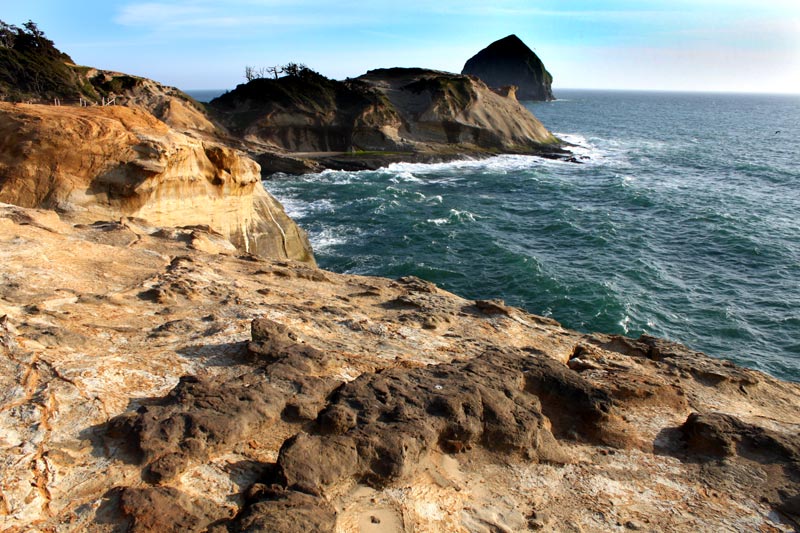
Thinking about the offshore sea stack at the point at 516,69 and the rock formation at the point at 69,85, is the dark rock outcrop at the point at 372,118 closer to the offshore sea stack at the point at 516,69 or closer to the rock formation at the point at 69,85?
the rock formation at the point at 69,85

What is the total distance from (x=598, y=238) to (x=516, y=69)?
6283 inches

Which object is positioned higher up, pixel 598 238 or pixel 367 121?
pixel 367 121

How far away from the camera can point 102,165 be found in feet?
51.4

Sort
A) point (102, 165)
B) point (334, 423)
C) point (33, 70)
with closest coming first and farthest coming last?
point (334, 423) < point (102, 165) < point (33, 70)

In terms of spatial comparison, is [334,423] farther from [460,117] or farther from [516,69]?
[516,69]

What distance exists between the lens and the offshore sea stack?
175 m

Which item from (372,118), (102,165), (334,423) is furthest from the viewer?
(372,118)

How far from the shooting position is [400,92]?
65.3 meters

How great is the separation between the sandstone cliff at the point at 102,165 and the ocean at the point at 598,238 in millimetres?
10140

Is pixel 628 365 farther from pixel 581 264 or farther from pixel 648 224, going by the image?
pixel 648 224

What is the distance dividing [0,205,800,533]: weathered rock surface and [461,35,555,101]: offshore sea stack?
176 m

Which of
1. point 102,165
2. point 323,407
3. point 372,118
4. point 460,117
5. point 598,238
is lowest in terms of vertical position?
point 598,238

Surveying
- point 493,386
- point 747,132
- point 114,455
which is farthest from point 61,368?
point 747,132

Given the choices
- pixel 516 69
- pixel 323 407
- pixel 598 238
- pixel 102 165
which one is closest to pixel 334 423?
pixel 323 407
